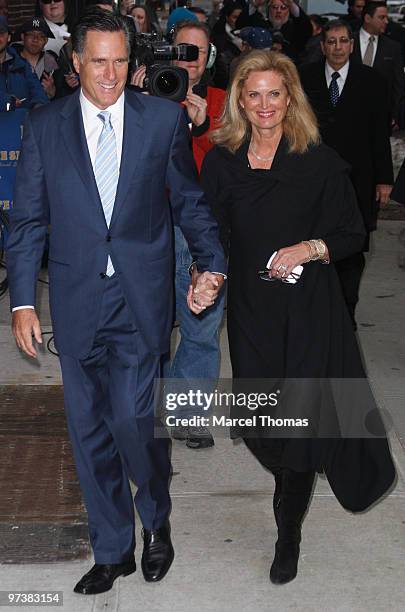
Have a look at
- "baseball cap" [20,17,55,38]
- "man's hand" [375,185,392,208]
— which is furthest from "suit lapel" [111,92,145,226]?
"baseball cap" [20,17,55,38]

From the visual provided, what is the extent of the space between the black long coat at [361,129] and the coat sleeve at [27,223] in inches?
136

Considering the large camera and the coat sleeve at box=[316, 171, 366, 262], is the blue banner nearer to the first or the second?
the large camera

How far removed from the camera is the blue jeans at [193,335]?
5688 millimetres

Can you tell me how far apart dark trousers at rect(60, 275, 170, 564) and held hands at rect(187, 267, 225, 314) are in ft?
0.95

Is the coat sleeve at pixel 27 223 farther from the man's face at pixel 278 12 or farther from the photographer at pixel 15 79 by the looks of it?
the man's face at pixel 278 12

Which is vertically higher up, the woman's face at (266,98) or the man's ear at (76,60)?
the man's ear at (76,60)

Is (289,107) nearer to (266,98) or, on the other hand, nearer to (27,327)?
(266,98)

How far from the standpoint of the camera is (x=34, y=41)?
1120 centimetres

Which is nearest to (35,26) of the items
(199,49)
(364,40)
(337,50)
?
(364,40)

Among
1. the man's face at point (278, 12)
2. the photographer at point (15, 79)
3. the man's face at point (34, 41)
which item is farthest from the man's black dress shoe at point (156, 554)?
the man's face at point (278, 12)

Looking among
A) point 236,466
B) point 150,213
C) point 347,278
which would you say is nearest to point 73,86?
point 347,278

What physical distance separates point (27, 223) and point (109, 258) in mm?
324

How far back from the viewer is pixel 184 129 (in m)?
4.28

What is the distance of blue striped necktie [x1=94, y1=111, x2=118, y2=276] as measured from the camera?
13.5 feet
